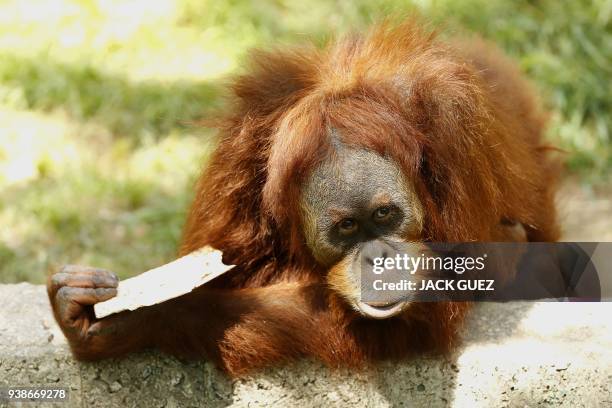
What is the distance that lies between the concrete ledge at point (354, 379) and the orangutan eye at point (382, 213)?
61cm

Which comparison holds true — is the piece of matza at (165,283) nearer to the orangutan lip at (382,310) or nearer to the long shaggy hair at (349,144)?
the long shaggy hair at (349,144)

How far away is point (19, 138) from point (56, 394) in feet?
10.3

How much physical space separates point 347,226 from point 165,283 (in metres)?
0.64

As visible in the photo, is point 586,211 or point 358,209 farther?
point 586,211

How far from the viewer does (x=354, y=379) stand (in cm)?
344

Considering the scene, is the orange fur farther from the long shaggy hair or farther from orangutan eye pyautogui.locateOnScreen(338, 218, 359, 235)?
orangutan eye pyautogui.locateOnScreen(338, 218, 359, 235)

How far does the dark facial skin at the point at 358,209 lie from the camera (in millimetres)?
3109

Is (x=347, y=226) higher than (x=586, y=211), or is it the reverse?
(x=586, y=211)

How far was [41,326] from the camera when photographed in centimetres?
364

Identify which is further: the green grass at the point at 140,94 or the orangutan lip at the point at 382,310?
the green grass at the point at 140,94

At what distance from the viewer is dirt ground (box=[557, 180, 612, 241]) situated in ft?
19.1

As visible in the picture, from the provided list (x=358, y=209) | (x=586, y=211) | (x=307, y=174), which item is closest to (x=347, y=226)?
(x=358, y=209)

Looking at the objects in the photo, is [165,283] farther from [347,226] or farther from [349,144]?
[349,144]

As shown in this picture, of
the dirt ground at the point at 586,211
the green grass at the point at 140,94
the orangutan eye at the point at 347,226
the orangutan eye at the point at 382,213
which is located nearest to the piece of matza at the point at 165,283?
the orangutan eye at the point at 347,226
